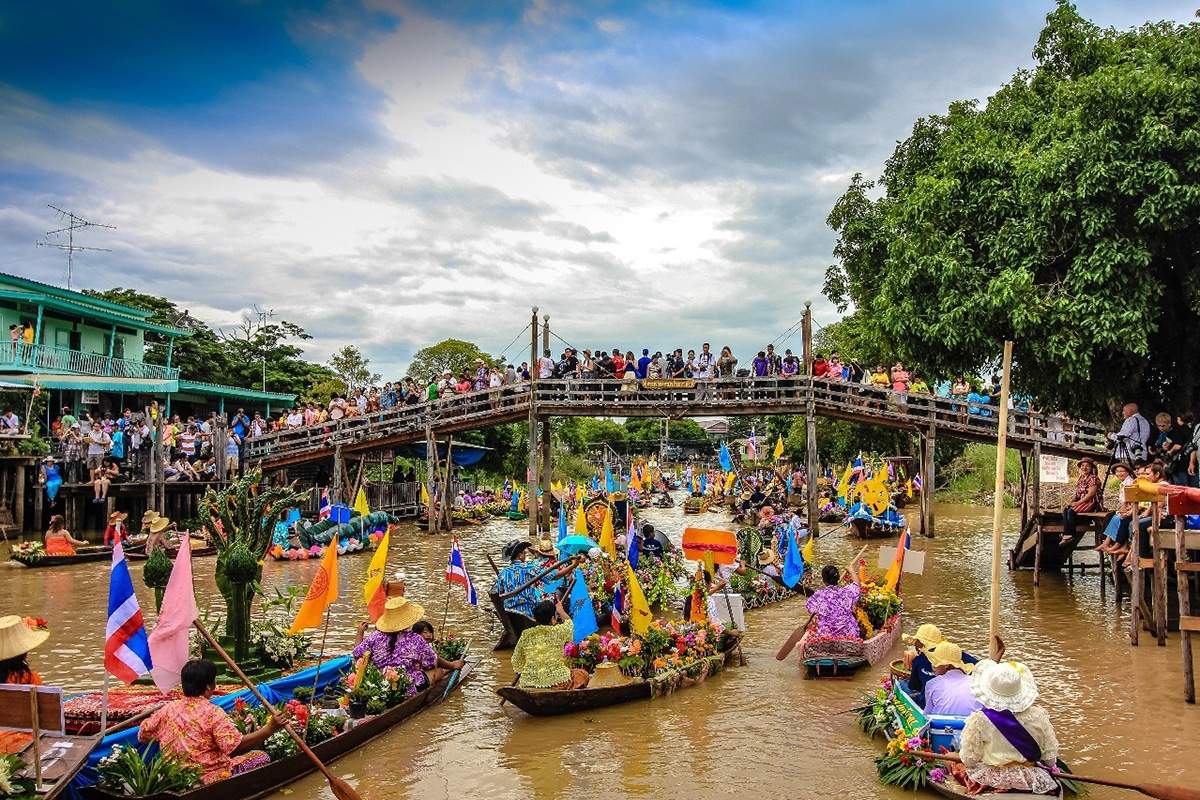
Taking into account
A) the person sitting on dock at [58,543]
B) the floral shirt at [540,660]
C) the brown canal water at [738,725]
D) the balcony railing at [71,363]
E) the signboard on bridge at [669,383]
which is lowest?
the brown canal water at [738,725]

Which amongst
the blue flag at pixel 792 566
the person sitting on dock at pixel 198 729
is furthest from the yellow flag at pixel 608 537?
the person sitting on dock at pixel 198 729

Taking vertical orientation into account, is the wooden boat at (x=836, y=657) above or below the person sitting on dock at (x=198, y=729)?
below

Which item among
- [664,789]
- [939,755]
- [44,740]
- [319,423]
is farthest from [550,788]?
[319,423]

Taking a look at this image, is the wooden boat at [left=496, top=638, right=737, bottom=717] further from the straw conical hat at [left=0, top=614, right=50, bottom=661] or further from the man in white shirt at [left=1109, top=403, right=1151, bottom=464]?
the man in white shirt at [left=1109, top=403, right=1151, bottom=464]

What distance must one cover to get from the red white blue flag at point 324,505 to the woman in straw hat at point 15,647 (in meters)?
18.3

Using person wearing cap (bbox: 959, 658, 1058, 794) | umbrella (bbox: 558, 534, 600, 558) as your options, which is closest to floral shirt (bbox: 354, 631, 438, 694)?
umbrella (bbox: 558, 534, 600, 558)

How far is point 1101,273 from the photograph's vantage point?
48.1 ft

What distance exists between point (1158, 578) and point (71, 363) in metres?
31.5

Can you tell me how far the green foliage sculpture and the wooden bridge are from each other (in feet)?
51.2

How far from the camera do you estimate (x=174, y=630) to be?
24.2 feet

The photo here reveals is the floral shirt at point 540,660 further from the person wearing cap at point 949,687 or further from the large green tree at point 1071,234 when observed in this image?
the large green tree at point 1071,234

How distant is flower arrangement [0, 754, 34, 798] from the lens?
5.87 meters

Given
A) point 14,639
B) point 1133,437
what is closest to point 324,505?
point 14,639

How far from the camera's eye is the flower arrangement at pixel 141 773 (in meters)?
6.76
